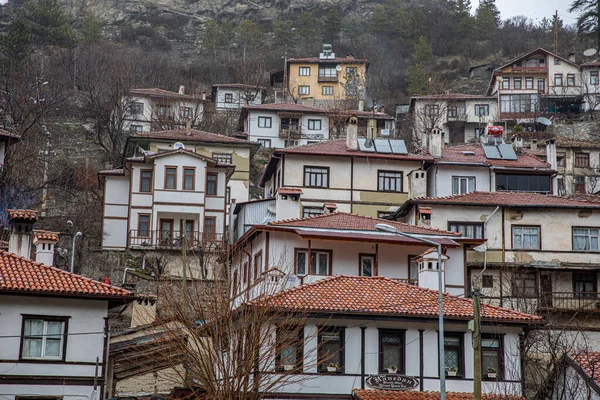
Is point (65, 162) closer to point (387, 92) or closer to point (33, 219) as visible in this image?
point (33, 219)

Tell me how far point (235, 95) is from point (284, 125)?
15.1 meters

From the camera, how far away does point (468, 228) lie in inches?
1885

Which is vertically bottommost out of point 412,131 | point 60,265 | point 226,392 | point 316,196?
point 226,392

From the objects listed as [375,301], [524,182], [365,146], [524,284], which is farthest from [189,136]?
[375,301]

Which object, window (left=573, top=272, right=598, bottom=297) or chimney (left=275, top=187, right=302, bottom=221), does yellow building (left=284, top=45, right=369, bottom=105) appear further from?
chimney (left=275, top=187, right=302, bottom=221)

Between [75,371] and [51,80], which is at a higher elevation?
[51,80]

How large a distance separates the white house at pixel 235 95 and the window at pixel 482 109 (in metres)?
23.0

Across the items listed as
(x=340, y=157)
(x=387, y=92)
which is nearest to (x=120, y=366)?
(x=340, y=157)

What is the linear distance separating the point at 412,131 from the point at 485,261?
144 ft

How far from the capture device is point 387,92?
4503 inches

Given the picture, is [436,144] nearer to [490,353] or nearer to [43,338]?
[490,353]

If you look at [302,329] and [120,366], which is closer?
[302,329]

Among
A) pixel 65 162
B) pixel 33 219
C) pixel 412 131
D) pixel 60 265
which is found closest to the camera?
pixel 33 219

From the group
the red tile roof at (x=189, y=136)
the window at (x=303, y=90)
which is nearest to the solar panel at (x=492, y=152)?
the red tile roof at (x=189, y=136)
